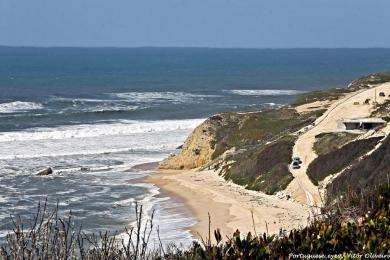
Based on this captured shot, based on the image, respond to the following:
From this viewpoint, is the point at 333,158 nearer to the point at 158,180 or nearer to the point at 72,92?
the point at 158,180

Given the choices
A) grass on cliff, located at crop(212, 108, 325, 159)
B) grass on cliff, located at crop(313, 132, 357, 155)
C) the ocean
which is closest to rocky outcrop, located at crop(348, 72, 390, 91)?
grass on cliff, located at crop(212, 108, 325, 159)

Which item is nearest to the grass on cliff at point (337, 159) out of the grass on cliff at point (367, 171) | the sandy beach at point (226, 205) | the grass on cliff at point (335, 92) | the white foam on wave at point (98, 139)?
the grass on cliff at point (367, 171)

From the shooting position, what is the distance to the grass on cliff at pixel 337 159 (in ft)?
127

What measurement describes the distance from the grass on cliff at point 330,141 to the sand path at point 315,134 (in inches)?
14.2

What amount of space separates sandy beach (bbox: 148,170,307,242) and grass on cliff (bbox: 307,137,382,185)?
2.90 meters

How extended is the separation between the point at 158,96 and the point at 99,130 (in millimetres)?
37276

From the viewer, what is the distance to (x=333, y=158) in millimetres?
40281

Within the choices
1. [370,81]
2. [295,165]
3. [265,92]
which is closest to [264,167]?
[295,165]

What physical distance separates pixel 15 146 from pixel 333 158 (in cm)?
2957

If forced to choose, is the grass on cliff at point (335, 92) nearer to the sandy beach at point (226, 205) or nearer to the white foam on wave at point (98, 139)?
the white foam on wave at point (98, 139)

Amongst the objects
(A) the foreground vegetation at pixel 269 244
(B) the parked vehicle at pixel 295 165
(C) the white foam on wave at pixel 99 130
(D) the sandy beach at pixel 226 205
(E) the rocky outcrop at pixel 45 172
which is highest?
(A) the foreground vegetation at pixel 269 244

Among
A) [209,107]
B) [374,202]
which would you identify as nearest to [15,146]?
[209,107]

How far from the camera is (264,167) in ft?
141

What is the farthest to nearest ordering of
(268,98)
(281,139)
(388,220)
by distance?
(268,98), (281,139), (388,220)
